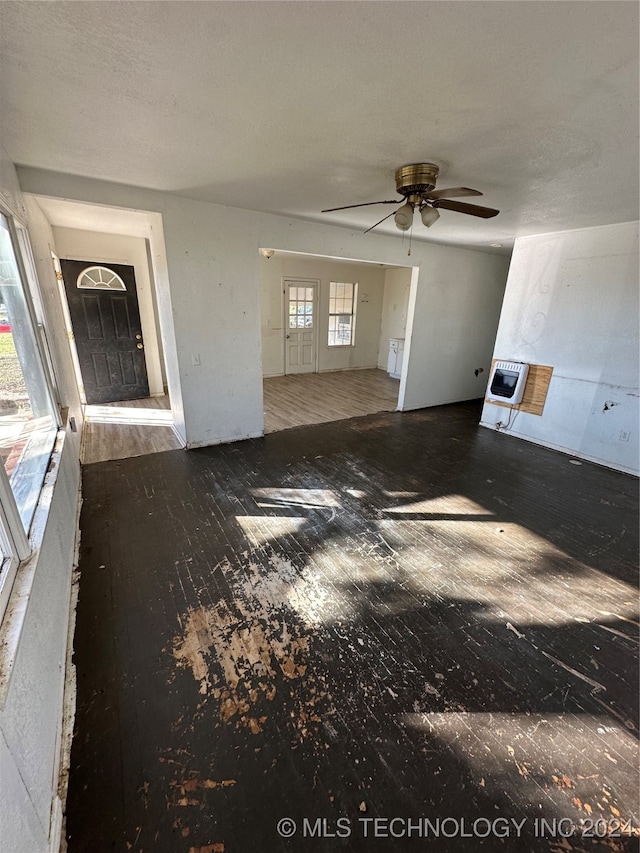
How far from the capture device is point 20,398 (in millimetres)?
2039

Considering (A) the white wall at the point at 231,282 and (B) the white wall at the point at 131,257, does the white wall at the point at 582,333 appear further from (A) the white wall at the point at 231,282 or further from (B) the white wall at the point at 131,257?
(B) the white wall at the point at 131,257

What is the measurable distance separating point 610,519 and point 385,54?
3473 mm

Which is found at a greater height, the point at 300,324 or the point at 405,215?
the point at 405,215

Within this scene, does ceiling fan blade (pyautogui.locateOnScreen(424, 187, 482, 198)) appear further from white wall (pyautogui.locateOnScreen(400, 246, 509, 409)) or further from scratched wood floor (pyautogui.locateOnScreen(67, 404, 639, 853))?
white wall (pyautogui.locateOnScreen(400, 246, 509, 409))

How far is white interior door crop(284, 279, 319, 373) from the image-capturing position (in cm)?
748

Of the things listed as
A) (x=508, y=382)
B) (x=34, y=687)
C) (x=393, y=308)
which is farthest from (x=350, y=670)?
(x=393, y=308)

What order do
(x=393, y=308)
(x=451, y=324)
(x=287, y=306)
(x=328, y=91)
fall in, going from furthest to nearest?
1. (x=393, y=308)
2. (x=287, y=306)
3. (x=451, y=324)
4. (x=328, y=91)

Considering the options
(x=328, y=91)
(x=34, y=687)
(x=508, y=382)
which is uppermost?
(x=328, y=91)

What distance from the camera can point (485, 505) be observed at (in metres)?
3.02

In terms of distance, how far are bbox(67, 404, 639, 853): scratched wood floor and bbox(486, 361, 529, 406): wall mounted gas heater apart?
183 cm

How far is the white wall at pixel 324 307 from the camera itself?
7.19 meters

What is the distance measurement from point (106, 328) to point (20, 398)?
390 cm

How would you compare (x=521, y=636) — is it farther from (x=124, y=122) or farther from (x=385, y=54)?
(x=124, y=122)

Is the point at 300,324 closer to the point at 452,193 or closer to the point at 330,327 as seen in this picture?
the point at 330,327
